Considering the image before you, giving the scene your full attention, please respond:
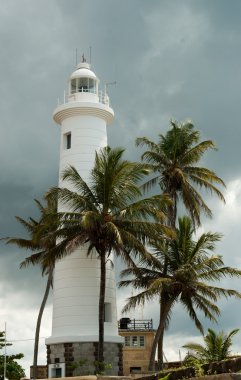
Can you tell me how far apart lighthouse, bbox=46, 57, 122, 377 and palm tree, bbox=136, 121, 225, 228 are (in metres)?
3.44

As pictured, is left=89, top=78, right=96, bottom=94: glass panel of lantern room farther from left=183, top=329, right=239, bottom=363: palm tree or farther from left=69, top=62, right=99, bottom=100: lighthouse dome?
left=183, top=329, right=239, bottom=363: palm tree

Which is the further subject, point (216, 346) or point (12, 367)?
point (12, 367)

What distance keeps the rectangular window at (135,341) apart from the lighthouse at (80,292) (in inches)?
715

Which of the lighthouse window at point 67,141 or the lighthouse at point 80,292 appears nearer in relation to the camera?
the lighthouse at point 80,292

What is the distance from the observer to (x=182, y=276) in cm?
3478

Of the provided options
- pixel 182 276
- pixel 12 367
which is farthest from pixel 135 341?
pixel 182 276

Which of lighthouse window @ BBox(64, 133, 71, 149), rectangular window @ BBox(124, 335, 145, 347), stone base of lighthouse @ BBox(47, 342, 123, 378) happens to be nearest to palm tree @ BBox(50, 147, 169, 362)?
stone base of lighthouse @ BBox(47, 342, 123, 378)

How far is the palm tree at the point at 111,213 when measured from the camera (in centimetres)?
3350

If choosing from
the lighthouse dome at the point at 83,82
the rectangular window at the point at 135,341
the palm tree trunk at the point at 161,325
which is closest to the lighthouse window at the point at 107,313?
the palm tree trunk at the point at 161,325

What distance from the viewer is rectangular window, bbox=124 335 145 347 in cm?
5506

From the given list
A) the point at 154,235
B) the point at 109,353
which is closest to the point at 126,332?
the point at 109,353

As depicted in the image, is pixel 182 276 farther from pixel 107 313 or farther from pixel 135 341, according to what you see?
pixel 135 341

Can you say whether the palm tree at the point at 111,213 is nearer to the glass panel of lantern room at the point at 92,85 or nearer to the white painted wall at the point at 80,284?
the white painted wall at the point at 80,284

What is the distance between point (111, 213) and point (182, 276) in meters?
4.90
